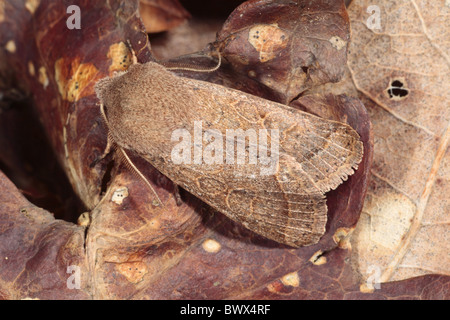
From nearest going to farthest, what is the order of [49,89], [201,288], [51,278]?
[51,278]
[201,288]
[49,89]

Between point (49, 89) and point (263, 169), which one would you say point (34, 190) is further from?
point (263, 169)

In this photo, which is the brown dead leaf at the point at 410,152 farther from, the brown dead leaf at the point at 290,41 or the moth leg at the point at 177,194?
the moth leg at the point at 177,194

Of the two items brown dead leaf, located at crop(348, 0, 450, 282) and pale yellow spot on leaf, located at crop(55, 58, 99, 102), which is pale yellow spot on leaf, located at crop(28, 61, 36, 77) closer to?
pale yellow spot on leaf, located at crop(55, 58, 99, 102)

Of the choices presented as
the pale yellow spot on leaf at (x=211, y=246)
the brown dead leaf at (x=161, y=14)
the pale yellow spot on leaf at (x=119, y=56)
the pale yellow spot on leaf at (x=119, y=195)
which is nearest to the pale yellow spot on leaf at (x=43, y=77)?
the pale yellow spot on leaf at (x=119, y=56)

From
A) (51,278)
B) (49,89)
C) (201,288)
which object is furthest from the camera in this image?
(49,89)

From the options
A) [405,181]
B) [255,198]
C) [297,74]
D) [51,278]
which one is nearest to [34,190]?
[51,278]

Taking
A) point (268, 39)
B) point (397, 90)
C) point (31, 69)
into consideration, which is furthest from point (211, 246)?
point (31, 69)

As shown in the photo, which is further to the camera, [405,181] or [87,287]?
[405,181]

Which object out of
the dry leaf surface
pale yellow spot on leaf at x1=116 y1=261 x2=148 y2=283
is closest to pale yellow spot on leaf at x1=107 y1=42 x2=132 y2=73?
the dry leaf surface
